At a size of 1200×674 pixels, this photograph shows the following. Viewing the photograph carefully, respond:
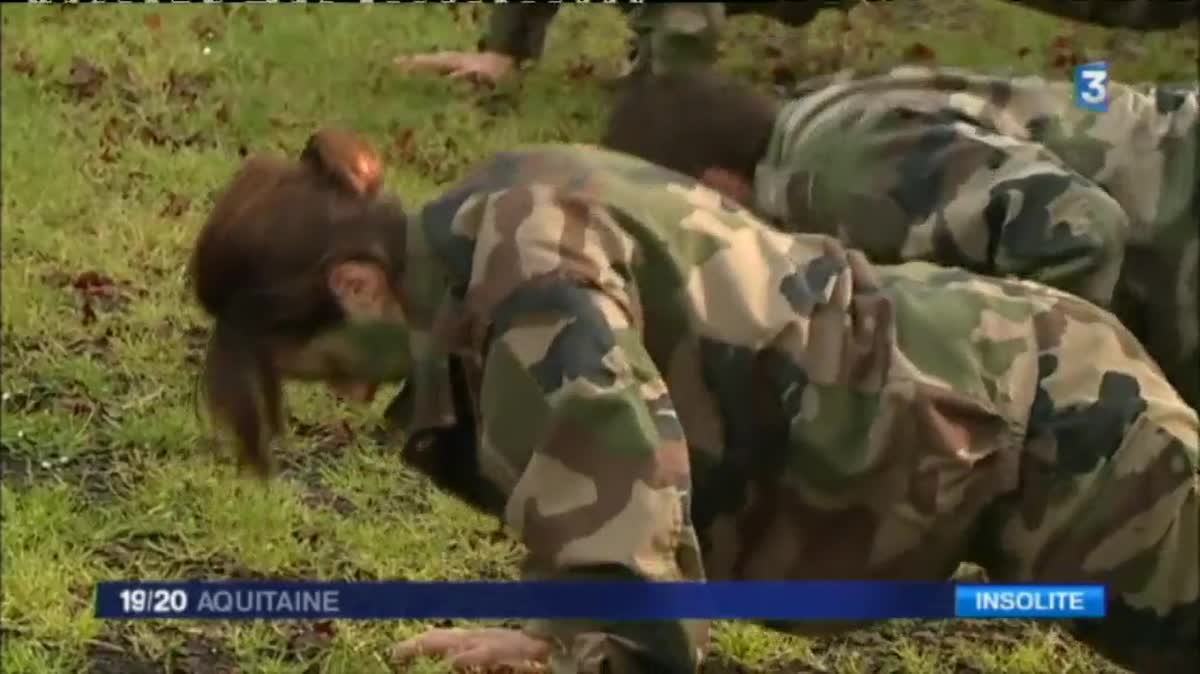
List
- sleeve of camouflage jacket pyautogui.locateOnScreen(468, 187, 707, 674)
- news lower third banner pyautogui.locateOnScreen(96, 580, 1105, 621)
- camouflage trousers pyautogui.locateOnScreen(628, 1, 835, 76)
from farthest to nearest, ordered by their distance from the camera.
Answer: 1. camouflage trousers pyautogui.locateOnScreen(628, 1, 835, 76)
2. news lower third banner pyautogui.locateOnScreen(96, 580, 1105, 621)
3. sleeve of camouflage jacket pyautogui.locateOnScreen(468, 187, 707, 674)

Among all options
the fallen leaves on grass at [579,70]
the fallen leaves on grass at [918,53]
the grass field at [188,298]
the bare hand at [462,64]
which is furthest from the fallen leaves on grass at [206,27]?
the fallen leaves on grass at [918,53]

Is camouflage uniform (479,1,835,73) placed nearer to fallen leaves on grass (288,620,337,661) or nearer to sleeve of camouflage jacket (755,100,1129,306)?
sleeve of camouflage jacket (755,100,1129,306)

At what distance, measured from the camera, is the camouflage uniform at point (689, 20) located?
3.84 ft

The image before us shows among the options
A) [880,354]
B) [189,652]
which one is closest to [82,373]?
[189,652]

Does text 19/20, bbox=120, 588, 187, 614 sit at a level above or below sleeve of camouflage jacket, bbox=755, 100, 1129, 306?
below

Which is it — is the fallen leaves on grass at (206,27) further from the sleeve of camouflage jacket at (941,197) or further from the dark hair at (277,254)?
the sleeve of camouflage jacket at (941,197)

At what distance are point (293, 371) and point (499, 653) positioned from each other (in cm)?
32

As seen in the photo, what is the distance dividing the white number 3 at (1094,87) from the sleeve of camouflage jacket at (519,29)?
1.28 ft

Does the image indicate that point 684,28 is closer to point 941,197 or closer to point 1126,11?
point 941,197

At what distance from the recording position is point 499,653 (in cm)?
127

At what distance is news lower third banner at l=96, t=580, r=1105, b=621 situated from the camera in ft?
3.42

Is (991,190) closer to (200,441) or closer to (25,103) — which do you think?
(200,441)

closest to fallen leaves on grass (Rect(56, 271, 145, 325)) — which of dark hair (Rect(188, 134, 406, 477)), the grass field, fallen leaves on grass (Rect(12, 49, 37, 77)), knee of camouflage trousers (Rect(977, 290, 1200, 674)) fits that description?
the grass field

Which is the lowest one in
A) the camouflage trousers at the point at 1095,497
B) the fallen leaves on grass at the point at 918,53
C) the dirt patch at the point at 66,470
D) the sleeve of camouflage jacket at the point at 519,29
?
the dirt patch at the point at 66,470
